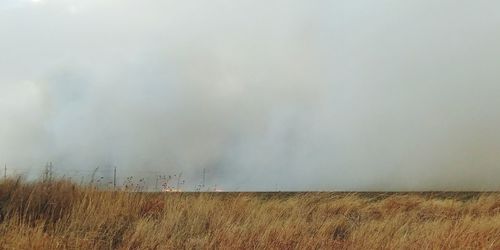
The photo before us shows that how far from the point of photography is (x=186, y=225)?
9.27 m

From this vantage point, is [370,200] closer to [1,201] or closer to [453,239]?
[453,239]

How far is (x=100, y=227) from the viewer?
8.47 m

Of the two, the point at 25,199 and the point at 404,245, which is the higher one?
the point at 25,199

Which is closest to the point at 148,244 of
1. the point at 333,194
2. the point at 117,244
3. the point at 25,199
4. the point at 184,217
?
the point at 117,244

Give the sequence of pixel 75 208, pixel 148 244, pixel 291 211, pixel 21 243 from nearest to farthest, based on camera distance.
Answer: pixel 21 243 → pixel 148 244 → pixel 75 208 → pixel 291 211

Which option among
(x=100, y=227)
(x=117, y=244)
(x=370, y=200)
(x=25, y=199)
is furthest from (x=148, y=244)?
(x=370, y=200)

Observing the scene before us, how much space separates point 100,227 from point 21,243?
1.97 metres

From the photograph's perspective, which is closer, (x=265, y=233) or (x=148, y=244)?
(x=148, y=244)

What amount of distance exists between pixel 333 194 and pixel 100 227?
7.85 meters

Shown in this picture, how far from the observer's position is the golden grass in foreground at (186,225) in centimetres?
761

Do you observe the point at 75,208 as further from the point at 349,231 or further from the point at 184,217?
the point at 349,231

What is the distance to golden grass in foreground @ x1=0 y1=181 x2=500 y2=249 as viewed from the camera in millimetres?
7609

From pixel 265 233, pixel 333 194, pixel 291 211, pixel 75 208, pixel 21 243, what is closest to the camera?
pixel 21 243

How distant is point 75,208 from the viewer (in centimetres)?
950
